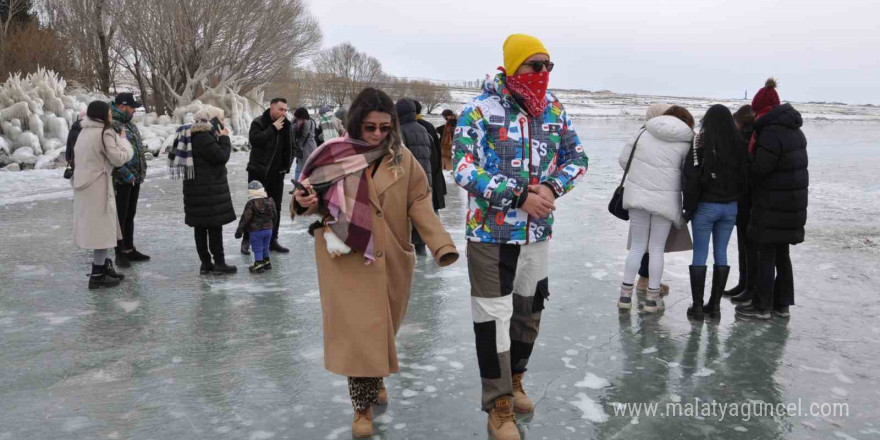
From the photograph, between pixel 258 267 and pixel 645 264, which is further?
pixel 258 267

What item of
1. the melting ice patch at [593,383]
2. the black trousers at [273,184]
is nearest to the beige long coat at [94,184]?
the black trousers at [273,184]

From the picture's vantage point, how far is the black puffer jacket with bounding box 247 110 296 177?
7.10 m

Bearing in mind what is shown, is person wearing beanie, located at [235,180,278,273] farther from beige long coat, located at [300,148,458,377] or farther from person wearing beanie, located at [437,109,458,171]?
person wearing beanie, located at [437,109,458,171]

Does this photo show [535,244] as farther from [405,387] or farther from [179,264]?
[179,264]

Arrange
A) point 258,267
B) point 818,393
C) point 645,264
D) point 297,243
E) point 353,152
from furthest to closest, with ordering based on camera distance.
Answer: point 297,243, point 258,267, point 645,264, point 818,393, point 353,152

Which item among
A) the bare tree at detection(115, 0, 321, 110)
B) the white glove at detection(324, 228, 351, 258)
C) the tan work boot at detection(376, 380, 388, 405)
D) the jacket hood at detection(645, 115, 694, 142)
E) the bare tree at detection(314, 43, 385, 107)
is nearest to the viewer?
the white glove at detection(324, 228, 351, 258)

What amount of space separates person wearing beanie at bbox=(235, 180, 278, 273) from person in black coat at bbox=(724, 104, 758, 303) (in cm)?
432

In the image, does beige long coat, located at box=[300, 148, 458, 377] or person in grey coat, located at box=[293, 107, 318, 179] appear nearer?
beige long coat, located at box=[300, 148, 458, 377]

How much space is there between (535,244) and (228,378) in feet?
6.71

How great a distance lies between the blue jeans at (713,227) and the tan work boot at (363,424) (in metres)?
3.12

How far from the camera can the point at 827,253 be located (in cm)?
745

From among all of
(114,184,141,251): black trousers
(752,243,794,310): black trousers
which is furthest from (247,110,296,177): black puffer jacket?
(752,243,794,310): black trousers

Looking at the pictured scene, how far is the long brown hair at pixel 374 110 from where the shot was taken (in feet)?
10.8

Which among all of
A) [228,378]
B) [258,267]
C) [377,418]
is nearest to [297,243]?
[258,267]
